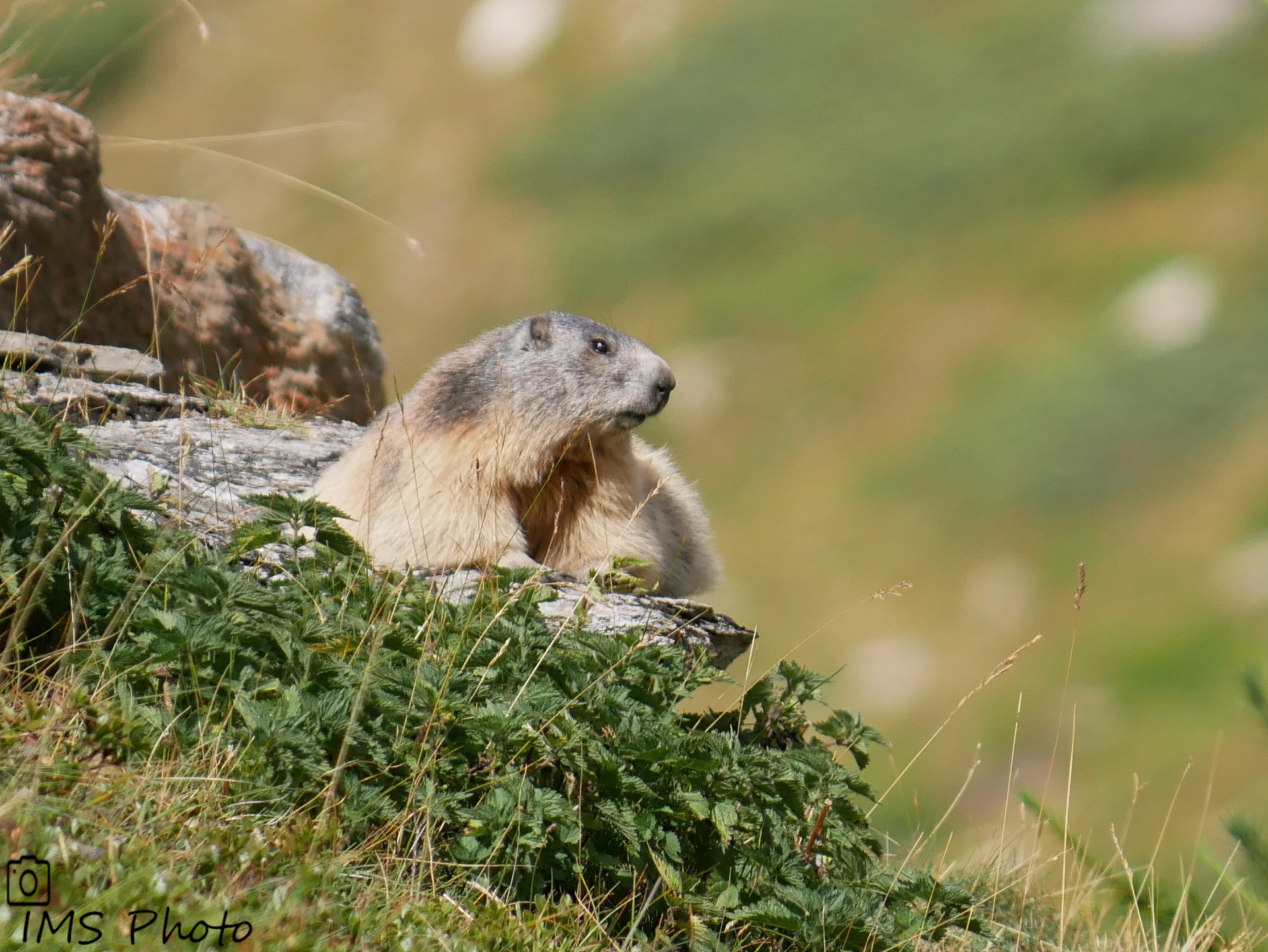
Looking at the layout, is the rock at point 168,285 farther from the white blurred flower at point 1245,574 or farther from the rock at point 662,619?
the white blurred flower at point 1245,574

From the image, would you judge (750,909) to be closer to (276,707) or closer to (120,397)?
(276,707)

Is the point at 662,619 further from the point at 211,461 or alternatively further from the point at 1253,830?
the point at 211,461

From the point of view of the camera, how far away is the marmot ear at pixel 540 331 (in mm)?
7223

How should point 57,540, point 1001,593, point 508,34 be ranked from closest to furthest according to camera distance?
point 57,540 → point 1001,593 → point 508,34

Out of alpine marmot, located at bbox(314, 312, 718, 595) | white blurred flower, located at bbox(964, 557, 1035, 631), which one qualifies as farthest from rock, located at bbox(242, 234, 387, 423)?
white blurred flower, located at bbox(964, 557, 1035, 631)

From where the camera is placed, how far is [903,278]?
32.4 m

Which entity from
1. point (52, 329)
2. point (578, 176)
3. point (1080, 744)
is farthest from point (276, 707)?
point (578, 176)

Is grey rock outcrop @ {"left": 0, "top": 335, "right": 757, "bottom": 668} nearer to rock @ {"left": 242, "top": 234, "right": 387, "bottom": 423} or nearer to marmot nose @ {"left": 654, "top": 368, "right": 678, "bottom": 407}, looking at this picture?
marmot nose @ {"left": 654, "top": 368, "right": 678, "bottom": 407}

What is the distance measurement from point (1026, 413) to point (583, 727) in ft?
80.0

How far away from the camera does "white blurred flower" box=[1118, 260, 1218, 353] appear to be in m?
27.0

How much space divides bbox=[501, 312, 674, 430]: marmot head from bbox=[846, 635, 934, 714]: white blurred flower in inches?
640

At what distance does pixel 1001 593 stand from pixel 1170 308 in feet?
26.5

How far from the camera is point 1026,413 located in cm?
2723

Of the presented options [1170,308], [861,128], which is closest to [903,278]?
[861,128]
